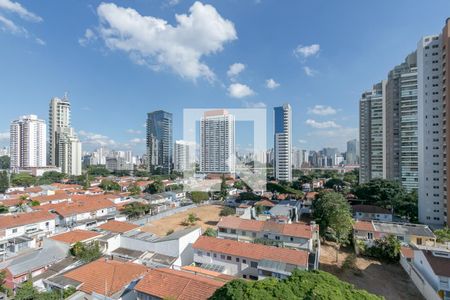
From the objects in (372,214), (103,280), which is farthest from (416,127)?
(103,280)

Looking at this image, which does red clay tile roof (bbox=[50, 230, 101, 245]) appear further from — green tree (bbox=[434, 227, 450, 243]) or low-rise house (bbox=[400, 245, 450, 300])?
green tree (bbox=[434, 227, 450, 243])

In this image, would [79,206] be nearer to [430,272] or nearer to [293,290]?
[293,290]

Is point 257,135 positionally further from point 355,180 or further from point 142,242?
point 355,180

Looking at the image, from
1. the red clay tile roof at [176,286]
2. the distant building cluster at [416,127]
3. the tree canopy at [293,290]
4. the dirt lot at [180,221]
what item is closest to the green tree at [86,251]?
the red clay tile roof at [176,286]

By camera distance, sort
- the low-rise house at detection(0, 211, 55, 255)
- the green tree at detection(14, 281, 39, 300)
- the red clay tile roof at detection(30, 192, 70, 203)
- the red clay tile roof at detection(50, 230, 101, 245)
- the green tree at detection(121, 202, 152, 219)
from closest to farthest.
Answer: the green tree at detection(14, 281, 39, 300)
the red clay tile roof at detection(50, 230, 101, 245)
the low-rise house at detection(0, 211, 55, 255)
the green tree at detection(121, 202, 152, 219)
the red clay tile roof at detection(30, 192, 70, 203)

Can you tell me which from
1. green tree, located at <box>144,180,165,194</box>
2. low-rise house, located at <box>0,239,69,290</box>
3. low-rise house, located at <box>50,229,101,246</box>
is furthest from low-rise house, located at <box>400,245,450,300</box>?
green tree, located at <box>144,180,165,194</box>

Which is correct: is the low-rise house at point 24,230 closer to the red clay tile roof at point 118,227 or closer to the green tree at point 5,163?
the red clay tile roof at point 118,227
